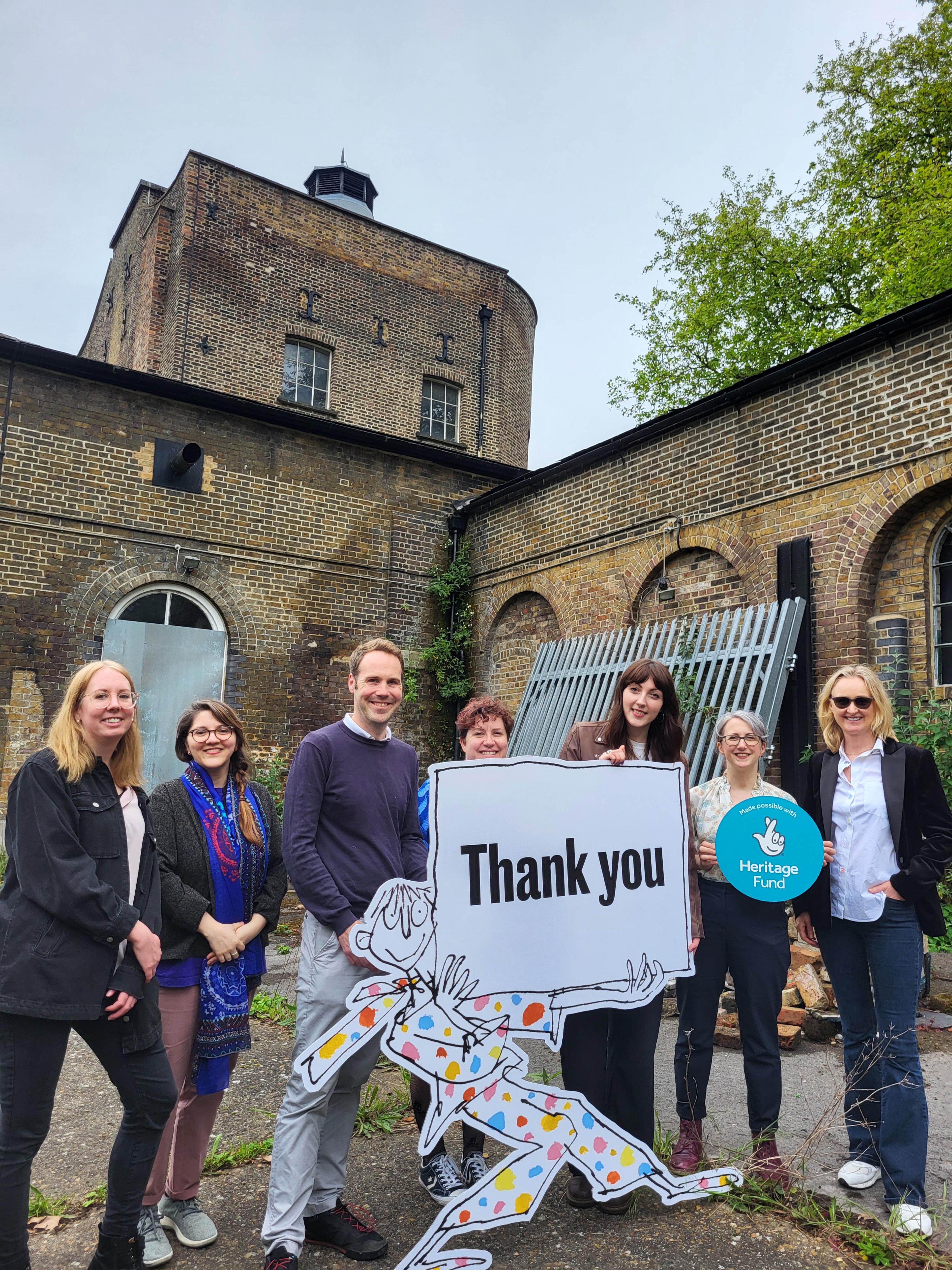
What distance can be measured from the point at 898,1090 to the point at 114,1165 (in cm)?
252

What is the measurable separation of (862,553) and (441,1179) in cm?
578

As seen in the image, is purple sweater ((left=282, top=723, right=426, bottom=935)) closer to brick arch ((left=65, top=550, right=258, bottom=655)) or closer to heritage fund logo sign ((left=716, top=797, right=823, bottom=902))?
heritage fund logo sign ((left=716, top=797, right=823, bottom=902))

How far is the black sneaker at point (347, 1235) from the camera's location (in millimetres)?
2660

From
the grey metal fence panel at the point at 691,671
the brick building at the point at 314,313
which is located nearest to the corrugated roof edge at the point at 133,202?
the brick building at the point at 314,313

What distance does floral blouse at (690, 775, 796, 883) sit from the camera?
3.26 meters

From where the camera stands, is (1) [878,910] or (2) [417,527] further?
(2) [417,527]

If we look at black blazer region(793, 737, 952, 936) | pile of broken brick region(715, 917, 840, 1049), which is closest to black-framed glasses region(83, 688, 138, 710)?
black blazer region(793, 737, 952, 936)

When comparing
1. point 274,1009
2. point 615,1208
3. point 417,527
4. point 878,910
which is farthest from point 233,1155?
point 417,527

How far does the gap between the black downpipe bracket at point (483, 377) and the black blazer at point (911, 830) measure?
16201 mm

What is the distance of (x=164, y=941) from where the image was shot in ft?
9.12

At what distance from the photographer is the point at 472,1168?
122 inches

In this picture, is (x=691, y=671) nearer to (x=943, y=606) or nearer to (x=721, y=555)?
(x=721, y=555)

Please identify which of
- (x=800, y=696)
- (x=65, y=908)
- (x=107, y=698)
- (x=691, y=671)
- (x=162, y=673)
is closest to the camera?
(x=65, y=908)

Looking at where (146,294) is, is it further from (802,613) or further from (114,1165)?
(114,1165)
